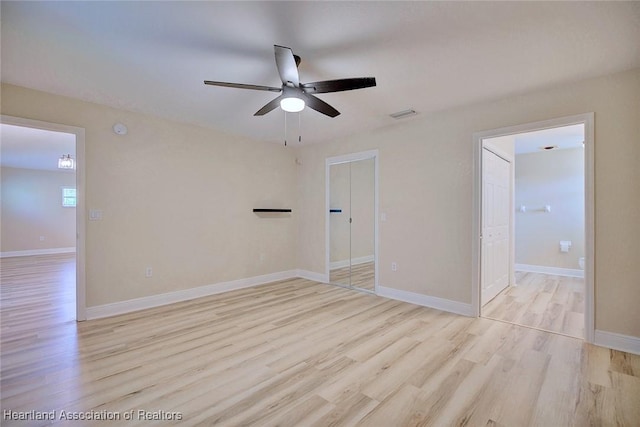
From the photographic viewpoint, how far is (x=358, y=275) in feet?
16.0

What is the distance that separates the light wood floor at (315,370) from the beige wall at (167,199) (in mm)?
704

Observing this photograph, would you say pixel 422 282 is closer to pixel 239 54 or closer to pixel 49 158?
pixel 239 54

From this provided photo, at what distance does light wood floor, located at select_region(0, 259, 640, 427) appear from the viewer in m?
1.77

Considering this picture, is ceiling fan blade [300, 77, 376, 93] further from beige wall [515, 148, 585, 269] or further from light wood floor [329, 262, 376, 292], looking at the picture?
beige wall [515, 148, 585, 269]

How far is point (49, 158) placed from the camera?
6844 mm

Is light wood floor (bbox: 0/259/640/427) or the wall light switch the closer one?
light wood floor (bbox: 0/259/640/427)

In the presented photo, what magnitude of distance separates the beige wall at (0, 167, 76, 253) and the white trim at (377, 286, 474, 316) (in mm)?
10033

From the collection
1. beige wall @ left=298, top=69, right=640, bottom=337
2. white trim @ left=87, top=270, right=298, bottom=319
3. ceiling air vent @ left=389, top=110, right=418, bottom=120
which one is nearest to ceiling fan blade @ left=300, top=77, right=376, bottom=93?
ceiling air vent @ left=389, top=110, right=418, bottom=120

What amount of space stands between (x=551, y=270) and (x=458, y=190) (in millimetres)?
3780

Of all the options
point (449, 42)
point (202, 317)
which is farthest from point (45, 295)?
point (449, 42)

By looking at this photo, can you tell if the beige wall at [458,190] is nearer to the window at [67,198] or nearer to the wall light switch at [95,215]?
the wall light switch at [95,215]

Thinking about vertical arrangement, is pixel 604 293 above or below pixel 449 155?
below

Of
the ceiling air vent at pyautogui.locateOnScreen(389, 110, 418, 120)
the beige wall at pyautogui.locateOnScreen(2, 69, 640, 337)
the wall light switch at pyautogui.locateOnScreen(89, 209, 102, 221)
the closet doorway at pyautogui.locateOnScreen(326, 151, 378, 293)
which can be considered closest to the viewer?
the beige wall at pyautogui.locateOnScreen(2, 69, 640, 337)

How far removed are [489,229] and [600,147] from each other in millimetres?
1447
